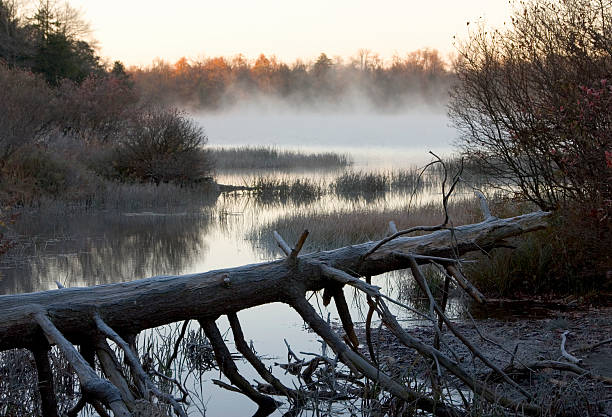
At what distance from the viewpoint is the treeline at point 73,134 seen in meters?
19.5

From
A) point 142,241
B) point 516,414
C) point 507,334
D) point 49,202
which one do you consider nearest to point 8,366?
point 516,414

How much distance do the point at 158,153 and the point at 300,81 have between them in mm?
59287

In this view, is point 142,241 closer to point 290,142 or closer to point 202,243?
point 202,243

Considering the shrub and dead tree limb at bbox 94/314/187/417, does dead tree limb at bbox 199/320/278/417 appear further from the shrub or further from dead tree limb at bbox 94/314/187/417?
the shrub

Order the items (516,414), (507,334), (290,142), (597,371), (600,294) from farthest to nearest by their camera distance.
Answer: (290,142) < (600,294) < (507,334) < (597,371) < (516,414)

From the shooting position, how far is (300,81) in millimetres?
81125

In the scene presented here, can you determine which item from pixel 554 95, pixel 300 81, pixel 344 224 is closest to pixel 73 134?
pixel 344 224

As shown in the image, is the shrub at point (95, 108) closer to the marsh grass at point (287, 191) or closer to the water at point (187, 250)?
the water at point (187, 250)

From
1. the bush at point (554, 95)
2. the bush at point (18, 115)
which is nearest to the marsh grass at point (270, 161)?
the bush at point (18, 115)

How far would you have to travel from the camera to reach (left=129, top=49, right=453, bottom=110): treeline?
7600cm

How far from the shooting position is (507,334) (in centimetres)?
790

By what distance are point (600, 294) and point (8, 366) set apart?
6.77 metres

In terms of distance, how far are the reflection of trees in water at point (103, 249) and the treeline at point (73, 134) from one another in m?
1.30

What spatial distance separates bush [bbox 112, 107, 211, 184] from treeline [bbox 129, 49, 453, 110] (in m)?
51.3
